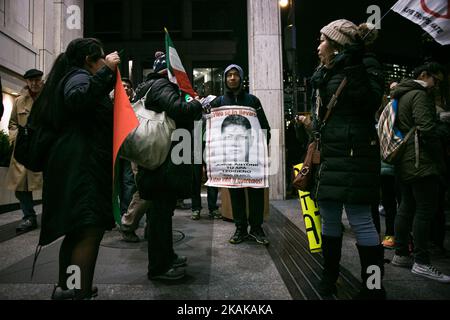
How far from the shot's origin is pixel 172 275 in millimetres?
2473

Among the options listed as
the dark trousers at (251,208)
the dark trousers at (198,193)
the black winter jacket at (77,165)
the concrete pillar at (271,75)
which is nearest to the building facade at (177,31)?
the concrete pillar at (271,75)

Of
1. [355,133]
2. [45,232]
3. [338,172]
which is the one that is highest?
[355,133]

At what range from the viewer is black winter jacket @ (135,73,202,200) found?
7.70 feet

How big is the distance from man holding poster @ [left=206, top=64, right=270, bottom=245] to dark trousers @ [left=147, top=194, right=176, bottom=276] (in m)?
1.28

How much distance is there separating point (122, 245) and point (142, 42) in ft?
49.4

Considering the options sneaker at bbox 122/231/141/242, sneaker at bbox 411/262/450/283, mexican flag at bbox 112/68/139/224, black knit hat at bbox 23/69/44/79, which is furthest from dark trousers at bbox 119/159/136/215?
sneaker at bbox 411/262/450/283

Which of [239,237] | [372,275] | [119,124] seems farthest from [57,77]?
[239,237]

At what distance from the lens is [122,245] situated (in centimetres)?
360

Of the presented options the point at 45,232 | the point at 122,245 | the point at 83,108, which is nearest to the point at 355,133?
the point at 83,108

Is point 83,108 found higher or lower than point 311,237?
higher

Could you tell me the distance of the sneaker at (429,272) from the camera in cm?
247

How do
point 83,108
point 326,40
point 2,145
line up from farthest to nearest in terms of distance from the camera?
1. point 2,145
2. point 326,40
3. point 83,108

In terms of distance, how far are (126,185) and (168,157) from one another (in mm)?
2410
